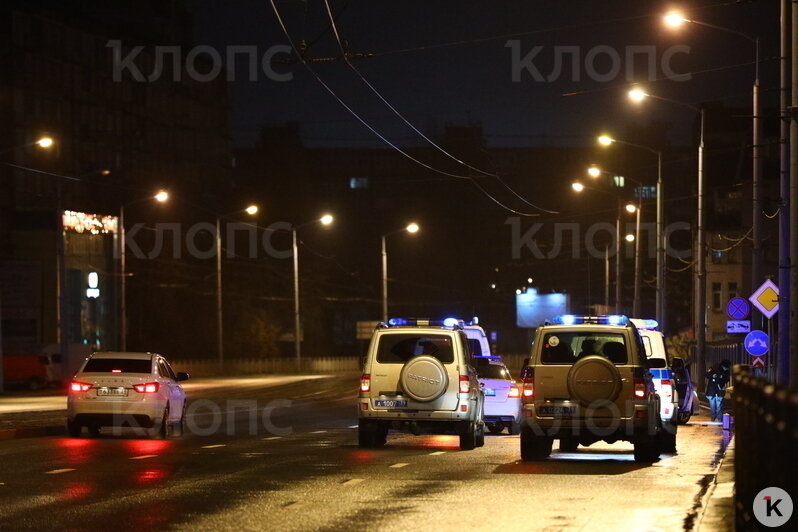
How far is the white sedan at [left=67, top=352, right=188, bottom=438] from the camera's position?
936 inches

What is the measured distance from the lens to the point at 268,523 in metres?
11.5

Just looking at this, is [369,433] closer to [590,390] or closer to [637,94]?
[590,390]

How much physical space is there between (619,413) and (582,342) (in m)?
1.56

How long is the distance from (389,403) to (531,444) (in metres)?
2.92

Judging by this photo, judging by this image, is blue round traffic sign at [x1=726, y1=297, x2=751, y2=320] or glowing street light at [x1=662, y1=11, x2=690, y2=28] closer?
glowing street light at [x1=662, y1=11, x2=690, y2=28]

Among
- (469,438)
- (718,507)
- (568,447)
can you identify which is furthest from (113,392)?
(718,507)

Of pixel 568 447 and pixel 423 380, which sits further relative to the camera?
pixel 568 447

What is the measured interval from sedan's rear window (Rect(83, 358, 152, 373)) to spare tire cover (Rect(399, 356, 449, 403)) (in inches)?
229

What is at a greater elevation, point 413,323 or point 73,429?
point 413,323

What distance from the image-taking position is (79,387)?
78.1ft

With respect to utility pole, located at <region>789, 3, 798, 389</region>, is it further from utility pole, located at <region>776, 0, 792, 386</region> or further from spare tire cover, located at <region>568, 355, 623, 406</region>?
spare tire cover, located at <region>568, 355, 623, 406</region>

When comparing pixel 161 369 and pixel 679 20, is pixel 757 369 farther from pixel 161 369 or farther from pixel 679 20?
pixel 161 369

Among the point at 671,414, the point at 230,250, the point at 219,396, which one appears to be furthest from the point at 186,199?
the point at 671,414

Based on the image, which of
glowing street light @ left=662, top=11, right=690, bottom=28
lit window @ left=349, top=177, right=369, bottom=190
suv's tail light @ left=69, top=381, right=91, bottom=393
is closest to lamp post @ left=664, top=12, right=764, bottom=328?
glowing street light @ left=662, top=11, right=690, bottom=28
